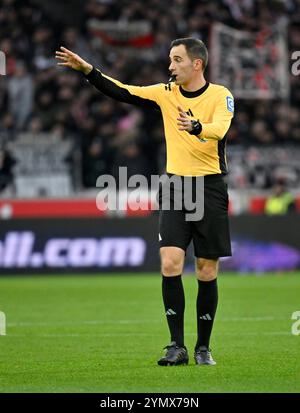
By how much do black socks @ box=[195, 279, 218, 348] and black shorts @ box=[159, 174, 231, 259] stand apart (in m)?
0.26

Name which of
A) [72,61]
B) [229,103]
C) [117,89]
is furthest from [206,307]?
[72,61]

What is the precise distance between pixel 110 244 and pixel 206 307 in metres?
11.9

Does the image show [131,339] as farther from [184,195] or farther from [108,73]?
[108,73]

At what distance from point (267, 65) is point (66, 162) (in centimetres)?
518

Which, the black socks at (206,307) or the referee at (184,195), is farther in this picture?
the black socks at (206,307)

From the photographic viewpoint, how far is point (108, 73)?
2380cm

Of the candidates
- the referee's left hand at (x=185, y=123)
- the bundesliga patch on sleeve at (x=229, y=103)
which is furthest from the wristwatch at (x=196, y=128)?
the bundesliga patch on sleeve at (x=229, y=103)

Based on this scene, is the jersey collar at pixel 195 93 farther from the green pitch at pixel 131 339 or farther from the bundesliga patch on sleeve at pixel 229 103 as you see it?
the green pitch at pixel 131 339

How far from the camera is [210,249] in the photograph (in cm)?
884

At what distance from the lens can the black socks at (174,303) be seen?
346 inches

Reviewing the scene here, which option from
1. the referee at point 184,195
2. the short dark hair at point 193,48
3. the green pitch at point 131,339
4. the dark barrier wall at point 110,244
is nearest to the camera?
the green pitch at point 131,339

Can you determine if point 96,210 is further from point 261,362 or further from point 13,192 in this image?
point 261,362

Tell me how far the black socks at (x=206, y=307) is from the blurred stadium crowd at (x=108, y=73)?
12288 mm

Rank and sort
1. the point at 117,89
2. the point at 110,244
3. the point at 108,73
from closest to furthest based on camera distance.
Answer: the point at 117,89
the point at 110,244
the point at 108,73
